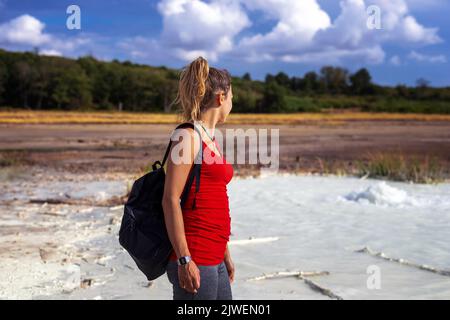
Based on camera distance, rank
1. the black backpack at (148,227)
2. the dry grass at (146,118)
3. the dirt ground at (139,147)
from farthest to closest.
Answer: the dry grass at (146,118) < the dirt ground at (139,147) < the black backpack at (148,227)

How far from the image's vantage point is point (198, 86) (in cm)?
235

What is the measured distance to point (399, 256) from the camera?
5.00m

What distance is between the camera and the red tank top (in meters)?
2.35

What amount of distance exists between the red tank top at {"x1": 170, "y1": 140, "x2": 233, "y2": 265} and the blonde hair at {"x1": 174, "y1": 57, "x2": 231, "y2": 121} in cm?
16

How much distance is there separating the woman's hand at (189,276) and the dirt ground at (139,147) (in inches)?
356

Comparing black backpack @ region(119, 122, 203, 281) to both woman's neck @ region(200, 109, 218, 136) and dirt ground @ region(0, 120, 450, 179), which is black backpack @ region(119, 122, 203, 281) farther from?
dirt ground @ region(0, 120, 450, 179)

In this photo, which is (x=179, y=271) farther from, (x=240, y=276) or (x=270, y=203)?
(x=270, y=203)

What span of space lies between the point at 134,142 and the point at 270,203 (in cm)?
1420

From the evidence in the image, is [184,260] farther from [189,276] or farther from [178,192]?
[178,192]

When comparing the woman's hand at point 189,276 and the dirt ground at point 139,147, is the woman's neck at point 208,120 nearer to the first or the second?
the woman's hand at point 189,276

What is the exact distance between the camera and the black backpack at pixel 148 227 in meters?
2.39

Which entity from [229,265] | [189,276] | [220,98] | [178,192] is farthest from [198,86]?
[229,265]

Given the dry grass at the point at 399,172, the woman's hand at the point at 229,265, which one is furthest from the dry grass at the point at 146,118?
the woman's hand at the point at 229,265

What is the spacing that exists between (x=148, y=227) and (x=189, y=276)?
249mm
